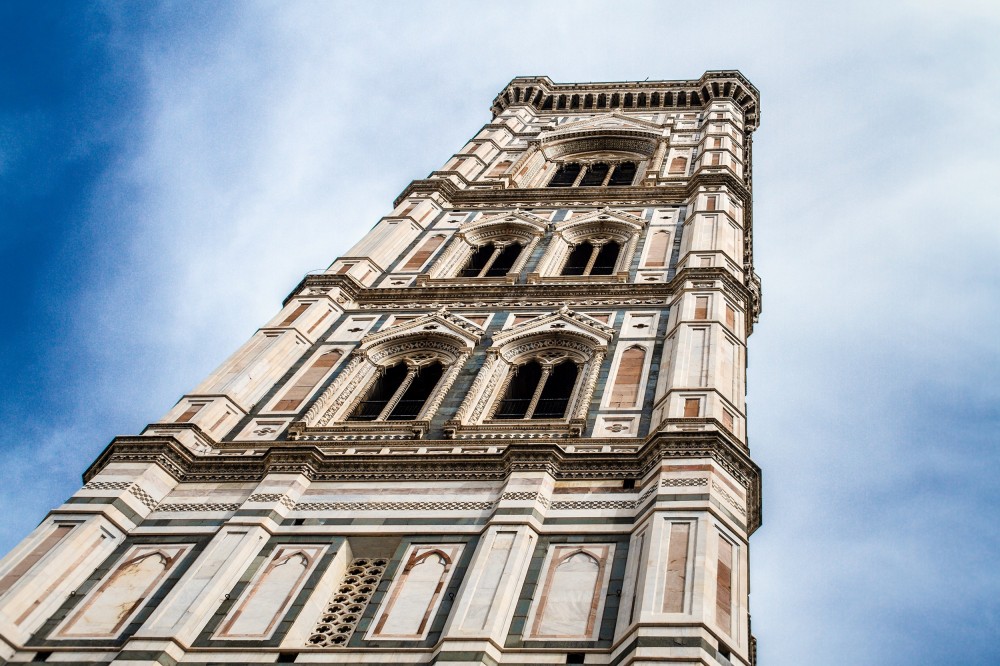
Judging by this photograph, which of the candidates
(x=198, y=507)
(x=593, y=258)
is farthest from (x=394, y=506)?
(x=593, y=258)

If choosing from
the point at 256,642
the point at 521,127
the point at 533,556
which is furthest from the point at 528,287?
the point at 521,127

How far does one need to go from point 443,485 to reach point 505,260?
9.73m

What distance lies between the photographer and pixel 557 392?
18.2 metres

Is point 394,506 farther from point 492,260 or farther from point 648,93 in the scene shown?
point 648,93

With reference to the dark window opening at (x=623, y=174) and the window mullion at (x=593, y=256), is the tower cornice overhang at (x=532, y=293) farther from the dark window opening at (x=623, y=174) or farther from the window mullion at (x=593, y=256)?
the dark window opening at (x=623, y=174)

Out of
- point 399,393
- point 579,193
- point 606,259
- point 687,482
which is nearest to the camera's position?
point 687,482

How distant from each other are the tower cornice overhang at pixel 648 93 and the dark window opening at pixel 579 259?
12967mm

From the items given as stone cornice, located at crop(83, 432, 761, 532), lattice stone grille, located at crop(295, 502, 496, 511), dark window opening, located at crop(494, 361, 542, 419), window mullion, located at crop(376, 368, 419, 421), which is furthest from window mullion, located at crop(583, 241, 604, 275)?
lattice stone grille, located at crop(295, 502, 496, 511)

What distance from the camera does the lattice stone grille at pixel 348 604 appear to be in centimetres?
1265

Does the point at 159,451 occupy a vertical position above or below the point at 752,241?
below

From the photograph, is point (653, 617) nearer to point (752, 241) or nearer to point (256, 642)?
point (256, 642)

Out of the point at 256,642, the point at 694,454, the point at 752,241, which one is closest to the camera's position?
the point at 256,642

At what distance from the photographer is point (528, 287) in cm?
2158

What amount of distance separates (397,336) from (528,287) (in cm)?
264
